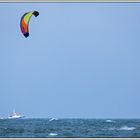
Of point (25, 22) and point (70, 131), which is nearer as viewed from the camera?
point (25, 22)

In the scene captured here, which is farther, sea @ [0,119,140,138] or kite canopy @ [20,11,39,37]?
sea @ [0,119,140,138]

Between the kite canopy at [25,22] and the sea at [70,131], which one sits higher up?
the kite canopy at [25,22]

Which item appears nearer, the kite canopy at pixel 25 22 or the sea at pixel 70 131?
the kite canopy at pixel 25 22

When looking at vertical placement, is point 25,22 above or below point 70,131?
above

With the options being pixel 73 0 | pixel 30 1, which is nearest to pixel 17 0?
pixel 30 1

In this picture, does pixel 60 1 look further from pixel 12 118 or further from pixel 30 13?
pixel 12 118

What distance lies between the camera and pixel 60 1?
117 ft

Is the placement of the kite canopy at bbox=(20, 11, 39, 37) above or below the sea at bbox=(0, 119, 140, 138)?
above

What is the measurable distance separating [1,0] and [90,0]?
4.71m

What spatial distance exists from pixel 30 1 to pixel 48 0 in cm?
97

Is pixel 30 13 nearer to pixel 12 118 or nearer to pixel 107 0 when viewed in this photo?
pixel 107 0

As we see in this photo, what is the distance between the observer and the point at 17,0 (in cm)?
3569

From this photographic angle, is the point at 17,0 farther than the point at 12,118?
No

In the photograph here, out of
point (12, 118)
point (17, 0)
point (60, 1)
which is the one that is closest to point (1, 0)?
point (17, 0)
